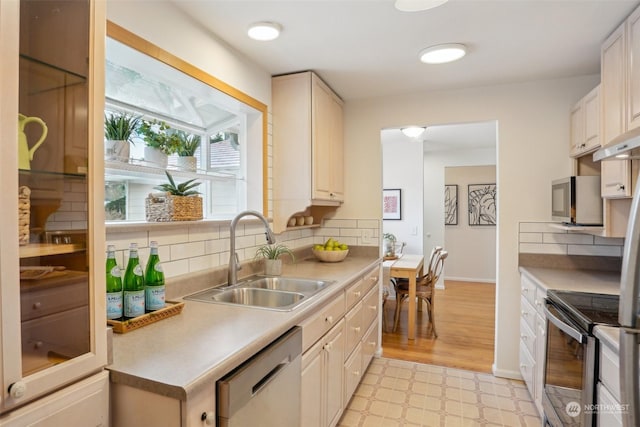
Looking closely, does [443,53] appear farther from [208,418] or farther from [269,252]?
[208,418]

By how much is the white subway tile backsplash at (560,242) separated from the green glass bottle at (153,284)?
2600 mm

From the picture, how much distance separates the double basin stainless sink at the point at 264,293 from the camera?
1.76 m

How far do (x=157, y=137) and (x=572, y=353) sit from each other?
2.21 meters

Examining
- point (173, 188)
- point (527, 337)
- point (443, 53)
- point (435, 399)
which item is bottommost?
point (435, 399)

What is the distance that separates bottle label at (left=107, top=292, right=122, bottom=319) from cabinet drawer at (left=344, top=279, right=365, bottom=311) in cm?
125

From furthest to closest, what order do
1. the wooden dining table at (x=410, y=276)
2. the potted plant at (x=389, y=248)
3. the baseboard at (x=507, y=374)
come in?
the potted plant at (x=389, y=248), the wooden dining table at (x=410, y=276), the baseboard at (x=507, y=374)

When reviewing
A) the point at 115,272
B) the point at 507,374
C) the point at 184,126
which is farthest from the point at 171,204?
the point at 507,374

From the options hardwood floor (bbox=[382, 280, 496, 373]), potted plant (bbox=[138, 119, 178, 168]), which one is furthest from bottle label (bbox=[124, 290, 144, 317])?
hardwood floor (bbox=[382, 280, 496, 373])

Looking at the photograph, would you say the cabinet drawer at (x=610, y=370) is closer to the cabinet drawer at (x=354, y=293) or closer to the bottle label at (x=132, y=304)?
the cabinet drawer at (x=354, y=293)

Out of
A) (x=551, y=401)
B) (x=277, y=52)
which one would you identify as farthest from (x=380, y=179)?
(x=551, y=401)

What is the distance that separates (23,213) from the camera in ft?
2.57

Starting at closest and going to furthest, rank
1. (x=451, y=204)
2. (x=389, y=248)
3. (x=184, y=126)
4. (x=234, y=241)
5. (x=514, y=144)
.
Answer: (x=234, y=241), (x=184, y=126), (x=514, y=144), (x=389, y=248), (x=451, y=204)

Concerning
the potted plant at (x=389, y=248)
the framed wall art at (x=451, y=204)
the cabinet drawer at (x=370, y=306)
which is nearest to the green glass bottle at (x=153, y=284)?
the cabinet drawer at (x=370, y=306)

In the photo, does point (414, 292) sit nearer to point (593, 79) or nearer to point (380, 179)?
point (380, 179)
